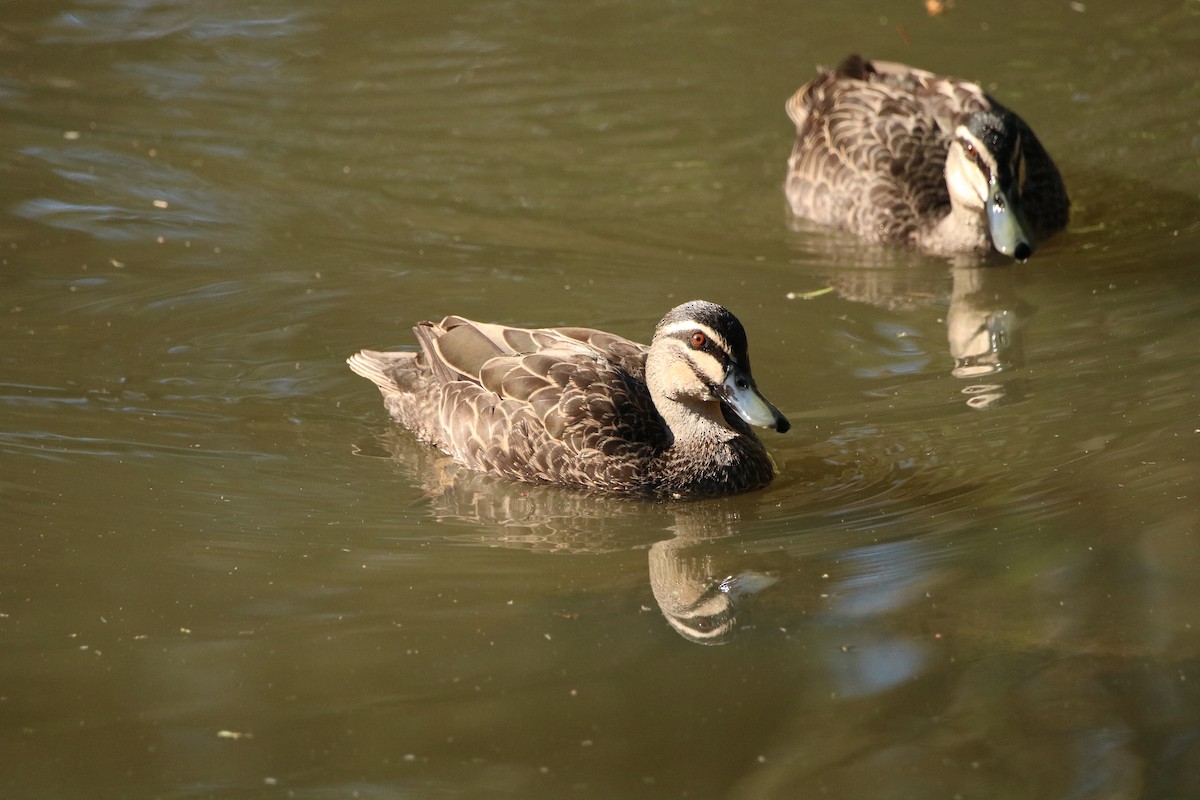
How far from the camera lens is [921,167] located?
37.1 feet

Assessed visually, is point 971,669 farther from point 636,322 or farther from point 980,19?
point 980,19

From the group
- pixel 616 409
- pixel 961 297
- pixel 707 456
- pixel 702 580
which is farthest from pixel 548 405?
pixel 961 297

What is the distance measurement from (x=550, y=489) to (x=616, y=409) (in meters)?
0.50

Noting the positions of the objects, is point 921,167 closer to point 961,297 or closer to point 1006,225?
point 1006,225

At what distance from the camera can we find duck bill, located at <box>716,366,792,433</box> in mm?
7121

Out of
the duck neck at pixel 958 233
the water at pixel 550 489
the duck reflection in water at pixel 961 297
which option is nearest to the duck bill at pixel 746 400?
the water at pixel 550 489

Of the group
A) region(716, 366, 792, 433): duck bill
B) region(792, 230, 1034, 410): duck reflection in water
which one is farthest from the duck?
region(716, 366, 792, 433): duck bill

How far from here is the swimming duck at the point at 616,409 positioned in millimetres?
7305

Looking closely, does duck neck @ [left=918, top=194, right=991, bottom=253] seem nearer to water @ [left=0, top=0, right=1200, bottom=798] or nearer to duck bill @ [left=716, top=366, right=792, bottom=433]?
water @ [left=0, top=0, right=1200, bottom=798]

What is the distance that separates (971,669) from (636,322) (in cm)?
415

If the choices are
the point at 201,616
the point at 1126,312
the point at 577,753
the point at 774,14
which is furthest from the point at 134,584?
the point at 774,14

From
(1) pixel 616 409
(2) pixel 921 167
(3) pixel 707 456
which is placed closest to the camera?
(3) pixel 707 456

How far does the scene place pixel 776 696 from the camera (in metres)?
5.68

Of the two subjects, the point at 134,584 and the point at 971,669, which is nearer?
the point at 971,669
